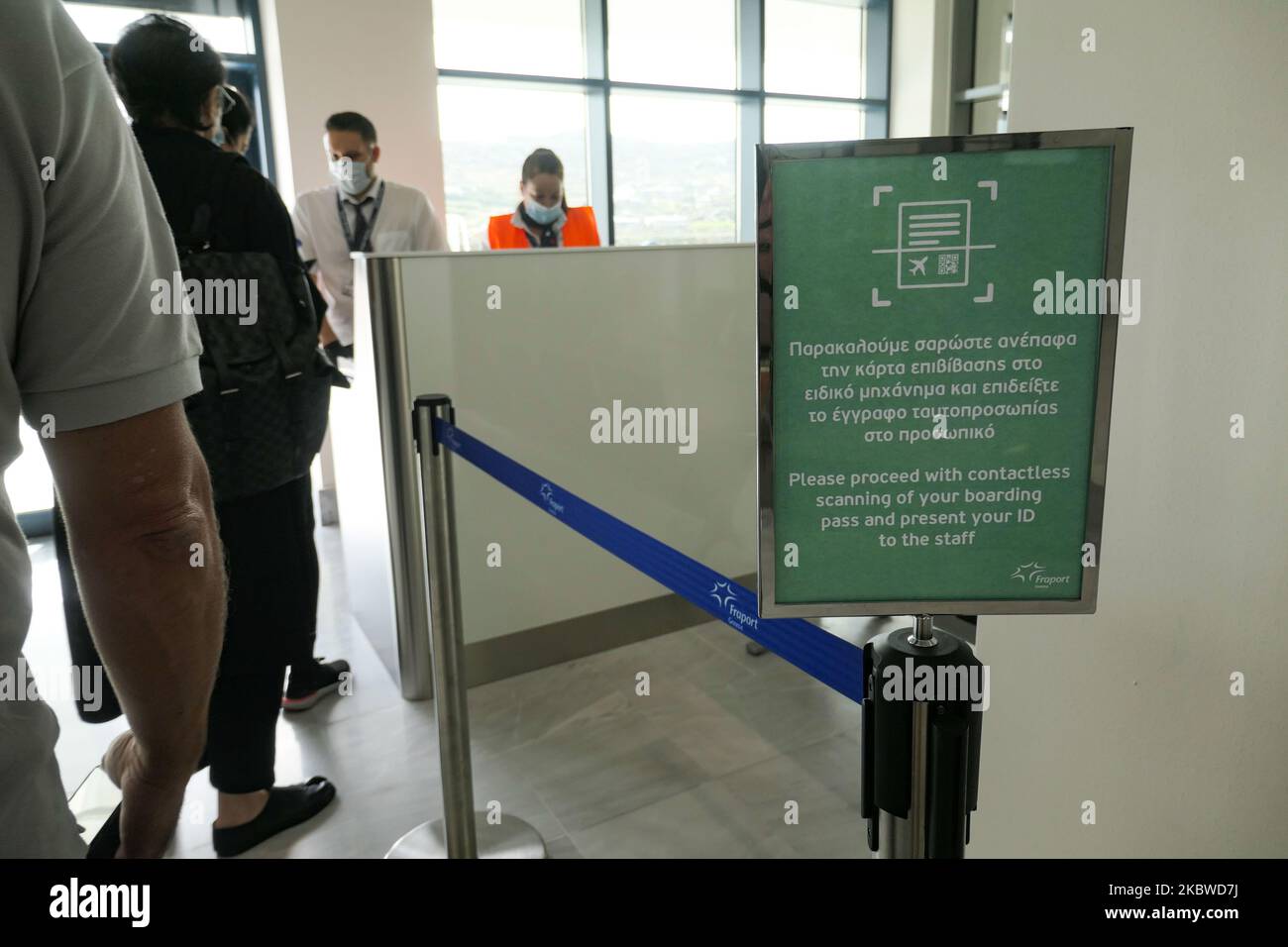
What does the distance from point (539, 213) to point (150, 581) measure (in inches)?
Answer: 147

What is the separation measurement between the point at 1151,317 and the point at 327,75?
4834 mm

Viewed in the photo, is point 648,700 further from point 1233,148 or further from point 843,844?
point 1233,148

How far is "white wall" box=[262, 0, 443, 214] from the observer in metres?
4.86

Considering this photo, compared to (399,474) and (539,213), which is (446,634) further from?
→ (539,213)

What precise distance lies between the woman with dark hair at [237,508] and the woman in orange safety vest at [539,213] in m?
2.30

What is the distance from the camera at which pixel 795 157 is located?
2.51 feet

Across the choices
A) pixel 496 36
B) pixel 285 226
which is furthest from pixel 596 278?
pixel 496 36

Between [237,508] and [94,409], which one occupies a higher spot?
[94,409]

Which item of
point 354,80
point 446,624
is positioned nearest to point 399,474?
point 446,624

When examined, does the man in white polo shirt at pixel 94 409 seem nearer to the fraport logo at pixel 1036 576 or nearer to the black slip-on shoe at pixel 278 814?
the fraport logo at pixel 1036 576

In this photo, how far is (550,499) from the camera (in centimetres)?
161
